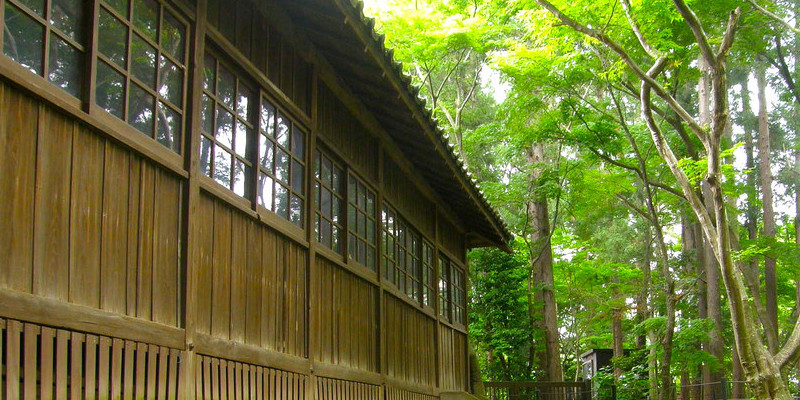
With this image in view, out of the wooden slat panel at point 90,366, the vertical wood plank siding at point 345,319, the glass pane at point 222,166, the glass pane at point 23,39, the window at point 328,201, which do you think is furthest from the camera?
the window at point 328,201

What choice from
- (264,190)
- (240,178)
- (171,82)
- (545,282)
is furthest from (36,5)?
(545,282)

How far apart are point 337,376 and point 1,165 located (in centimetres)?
561

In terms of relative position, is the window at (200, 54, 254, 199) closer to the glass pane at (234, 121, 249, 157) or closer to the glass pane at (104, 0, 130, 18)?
the glass pane at (234, 121, 249, 157)

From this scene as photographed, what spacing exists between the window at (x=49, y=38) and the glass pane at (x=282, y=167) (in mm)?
3194

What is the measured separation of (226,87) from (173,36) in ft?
3.36

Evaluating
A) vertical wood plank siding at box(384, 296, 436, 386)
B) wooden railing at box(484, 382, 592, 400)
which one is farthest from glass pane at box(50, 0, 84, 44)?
wooden railing at box(484, 382, 592, 400)

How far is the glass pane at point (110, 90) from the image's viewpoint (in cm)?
500

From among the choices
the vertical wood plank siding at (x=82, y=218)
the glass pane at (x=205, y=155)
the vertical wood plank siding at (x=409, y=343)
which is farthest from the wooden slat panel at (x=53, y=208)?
the vertical wood plank siding at (x=409, y=343)

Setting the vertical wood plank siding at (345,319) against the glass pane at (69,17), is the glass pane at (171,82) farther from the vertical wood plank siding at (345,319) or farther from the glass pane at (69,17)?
the vertical wood plank siding at (345,319)

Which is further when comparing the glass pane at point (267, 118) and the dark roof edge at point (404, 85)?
the glass pane at point (267, 118)

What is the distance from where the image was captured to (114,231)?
503 centimetres

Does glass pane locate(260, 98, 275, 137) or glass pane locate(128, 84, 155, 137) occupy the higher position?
glass pane locate(260, 98, 275, 137)

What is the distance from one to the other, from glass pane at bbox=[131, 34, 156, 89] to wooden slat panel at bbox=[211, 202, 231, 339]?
1225mm

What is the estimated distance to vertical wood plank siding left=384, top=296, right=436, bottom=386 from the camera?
11.4 m
